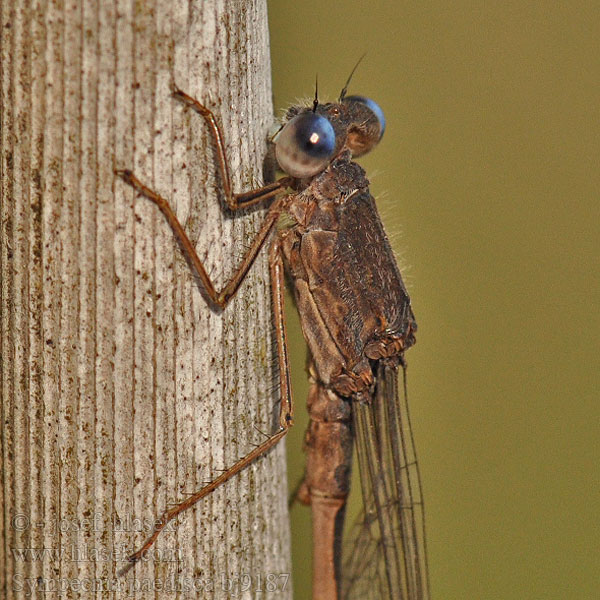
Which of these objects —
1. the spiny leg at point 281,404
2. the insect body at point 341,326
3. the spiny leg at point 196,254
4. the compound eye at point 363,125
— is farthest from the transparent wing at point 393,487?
the spiny leg at point 196,254

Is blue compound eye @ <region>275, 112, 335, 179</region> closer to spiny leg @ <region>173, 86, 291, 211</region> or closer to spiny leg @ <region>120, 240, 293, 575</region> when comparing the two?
spiny leg @ <region>173, 86, 291, 211</region>

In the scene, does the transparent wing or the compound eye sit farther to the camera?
the transparent wing

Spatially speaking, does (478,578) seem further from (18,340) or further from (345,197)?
(18,340)

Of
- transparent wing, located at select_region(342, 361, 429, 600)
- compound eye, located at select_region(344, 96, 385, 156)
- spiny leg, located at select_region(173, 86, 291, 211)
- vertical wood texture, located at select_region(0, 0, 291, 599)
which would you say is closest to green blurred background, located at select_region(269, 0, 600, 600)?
transparent wing, located at select_region(342, 361, 429, 600)

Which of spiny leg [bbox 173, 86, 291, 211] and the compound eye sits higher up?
the compound eye

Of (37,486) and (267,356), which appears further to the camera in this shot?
(267,356)

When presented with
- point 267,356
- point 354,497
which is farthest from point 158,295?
point 354,497
